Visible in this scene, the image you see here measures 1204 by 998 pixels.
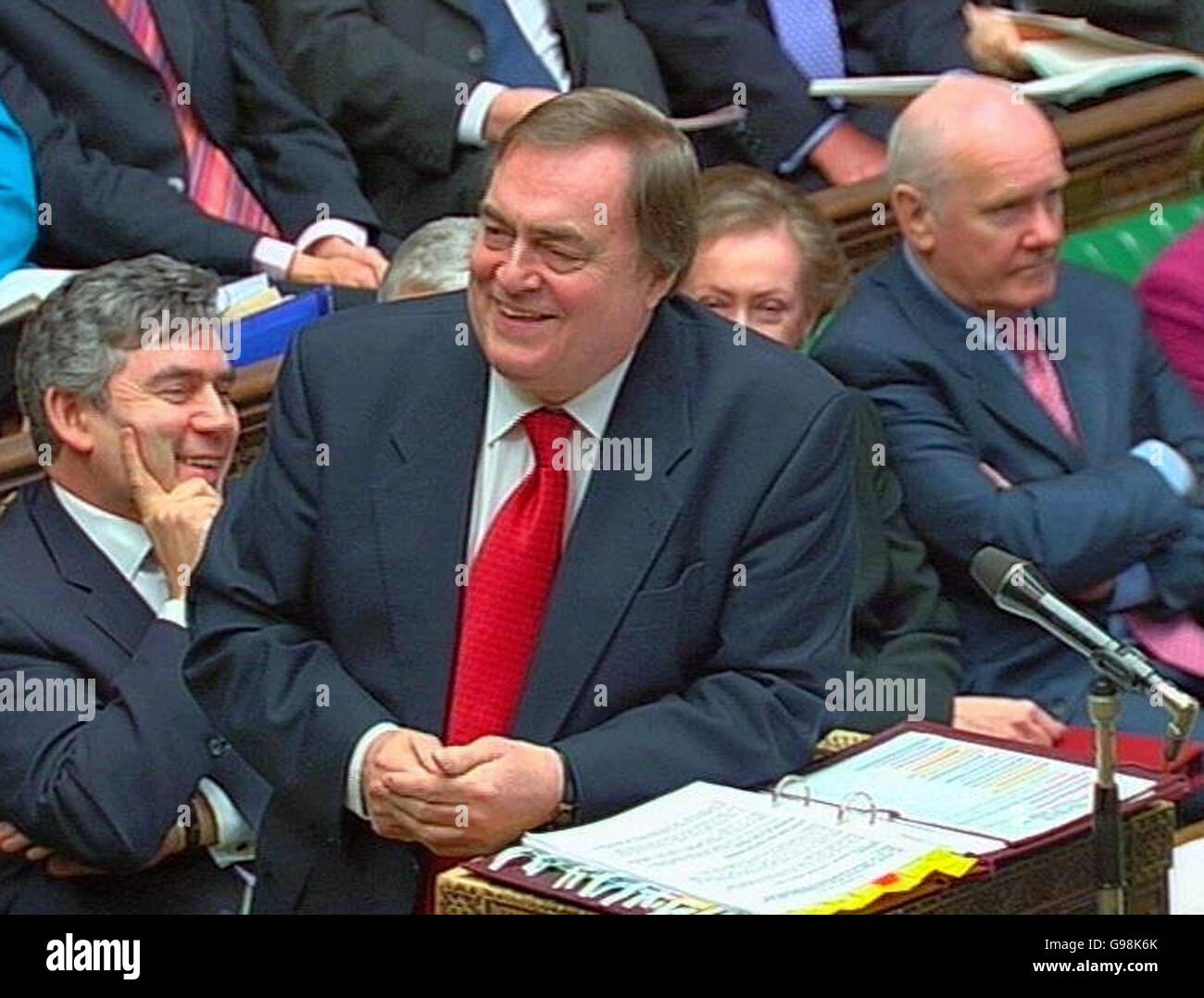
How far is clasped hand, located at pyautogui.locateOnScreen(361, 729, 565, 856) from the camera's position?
3.00 m

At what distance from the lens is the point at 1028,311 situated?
4418 millimetres

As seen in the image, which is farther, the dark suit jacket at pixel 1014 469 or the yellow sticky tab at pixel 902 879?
the dark suit jacket at pixel 1014 469

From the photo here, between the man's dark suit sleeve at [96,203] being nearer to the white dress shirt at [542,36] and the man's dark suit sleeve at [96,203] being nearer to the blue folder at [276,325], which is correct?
the blue folder at [276,325]

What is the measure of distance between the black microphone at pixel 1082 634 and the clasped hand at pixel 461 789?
494mm

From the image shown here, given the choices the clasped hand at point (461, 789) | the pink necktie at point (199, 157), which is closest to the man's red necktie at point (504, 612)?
the clasped hand at point (461, 789)

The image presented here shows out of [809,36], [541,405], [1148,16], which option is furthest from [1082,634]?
[1148,16]

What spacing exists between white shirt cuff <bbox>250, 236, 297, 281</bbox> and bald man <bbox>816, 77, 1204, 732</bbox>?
2.91ft

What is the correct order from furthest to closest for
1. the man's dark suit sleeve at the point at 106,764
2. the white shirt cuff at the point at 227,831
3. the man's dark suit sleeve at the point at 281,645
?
the white shirt cuff at the point at 227,831 < the man's dark suit sleeve at the point at 106,764 < the man's dark suit sleeve at the point at 281,645

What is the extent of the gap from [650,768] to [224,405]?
101cm

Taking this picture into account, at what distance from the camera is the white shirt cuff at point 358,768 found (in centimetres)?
309

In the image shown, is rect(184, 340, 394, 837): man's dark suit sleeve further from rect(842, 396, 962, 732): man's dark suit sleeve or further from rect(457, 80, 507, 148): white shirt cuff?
rect(457, 80, 507, 148): white shirt cuff

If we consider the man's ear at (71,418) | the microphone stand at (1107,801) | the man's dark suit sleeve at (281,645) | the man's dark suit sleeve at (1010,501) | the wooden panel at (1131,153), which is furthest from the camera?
the wooden panel at (1131,153)

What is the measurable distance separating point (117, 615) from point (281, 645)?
1.68 feet

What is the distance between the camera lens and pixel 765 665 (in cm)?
318
